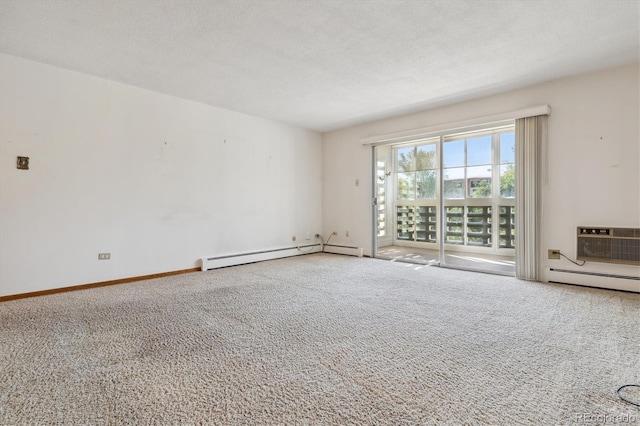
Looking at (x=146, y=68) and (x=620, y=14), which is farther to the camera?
→ (x=146, y=68)

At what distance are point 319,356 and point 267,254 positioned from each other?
12.2 ft

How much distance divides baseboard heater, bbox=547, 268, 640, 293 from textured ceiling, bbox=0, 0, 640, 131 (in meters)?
2.38

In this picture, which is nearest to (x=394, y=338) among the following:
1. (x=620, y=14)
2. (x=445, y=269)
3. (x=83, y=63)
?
(x=445, y=269)

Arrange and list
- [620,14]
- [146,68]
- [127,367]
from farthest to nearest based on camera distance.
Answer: [146,68]
[620,14]
[127,367]

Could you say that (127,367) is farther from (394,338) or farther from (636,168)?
(636,168)

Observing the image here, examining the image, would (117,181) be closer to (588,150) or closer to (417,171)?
(417,171)

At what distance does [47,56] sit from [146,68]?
93 centimetres

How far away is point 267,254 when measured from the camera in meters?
5.56

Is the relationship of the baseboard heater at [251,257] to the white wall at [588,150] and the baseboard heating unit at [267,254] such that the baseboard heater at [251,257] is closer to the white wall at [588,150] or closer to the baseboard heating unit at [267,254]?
the baseboard heating unit at [267,254]

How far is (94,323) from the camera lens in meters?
2.55

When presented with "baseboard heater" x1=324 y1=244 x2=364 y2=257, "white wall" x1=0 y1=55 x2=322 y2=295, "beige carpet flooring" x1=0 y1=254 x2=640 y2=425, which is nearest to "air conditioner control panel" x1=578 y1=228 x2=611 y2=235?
"beige carpet flooring" x1=0 y1=254 x2=640 y2=425

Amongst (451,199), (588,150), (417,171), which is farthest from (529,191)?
(417,171)

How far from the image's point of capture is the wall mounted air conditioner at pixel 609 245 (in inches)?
133

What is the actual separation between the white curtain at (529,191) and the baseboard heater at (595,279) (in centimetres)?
20
